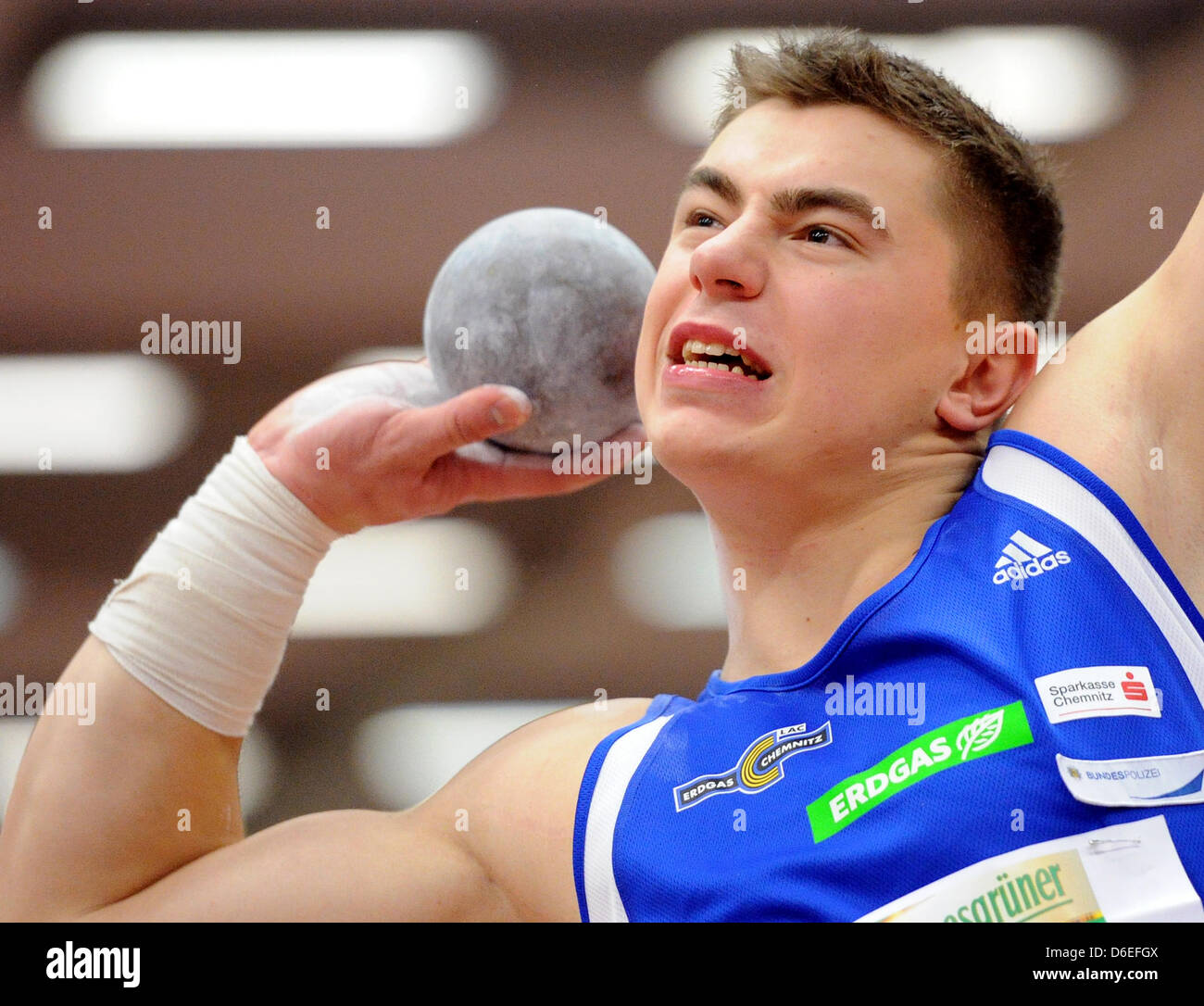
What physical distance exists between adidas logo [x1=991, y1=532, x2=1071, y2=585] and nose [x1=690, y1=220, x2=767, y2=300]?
43cm

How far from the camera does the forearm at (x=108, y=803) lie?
1.69 metres

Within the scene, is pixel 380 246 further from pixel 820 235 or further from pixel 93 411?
pixel 820 235

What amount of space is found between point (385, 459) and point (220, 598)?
1.01 feet

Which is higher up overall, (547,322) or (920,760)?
(547,322)

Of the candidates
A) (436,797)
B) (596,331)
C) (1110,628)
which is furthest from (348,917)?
(1110,628)

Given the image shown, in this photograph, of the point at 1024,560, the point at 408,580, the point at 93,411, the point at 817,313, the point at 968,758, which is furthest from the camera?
the point at 408,580

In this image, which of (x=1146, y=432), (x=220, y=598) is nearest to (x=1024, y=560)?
(x=1146, y=432)

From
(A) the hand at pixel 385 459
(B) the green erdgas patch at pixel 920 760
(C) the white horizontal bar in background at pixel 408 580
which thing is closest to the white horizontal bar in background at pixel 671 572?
(C) the white horizontal bar in background at pixel 408 580

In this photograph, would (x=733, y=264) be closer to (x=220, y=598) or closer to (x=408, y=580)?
(x=220, y=598)

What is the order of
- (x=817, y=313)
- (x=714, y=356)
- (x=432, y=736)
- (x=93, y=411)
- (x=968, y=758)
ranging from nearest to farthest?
(x=968, y=758)
(x=817, y=313)
(x=714, y=356)
(x=93, y=411)
(x=432, y=736)

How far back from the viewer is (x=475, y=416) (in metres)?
1.70

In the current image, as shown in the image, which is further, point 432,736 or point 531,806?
point 432,736

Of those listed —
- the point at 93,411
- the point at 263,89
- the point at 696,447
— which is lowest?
the point at 696,447

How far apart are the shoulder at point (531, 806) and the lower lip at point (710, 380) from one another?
460 mm
